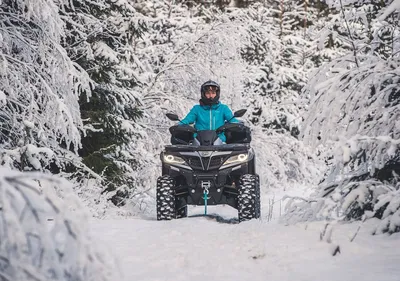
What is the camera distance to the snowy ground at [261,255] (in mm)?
3605

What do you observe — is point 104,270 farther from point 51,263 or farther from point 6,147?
point 6,147

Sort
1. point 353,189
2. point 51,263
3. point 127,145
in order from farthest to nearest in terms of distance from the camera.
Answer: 1. point 127,145
2. point 353,189
3. point 51,263

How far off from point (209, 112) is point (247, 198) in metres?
2.02

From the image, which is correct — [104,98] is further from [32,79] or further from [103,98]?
[32,79]

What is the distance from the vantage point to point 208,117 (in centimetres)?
888

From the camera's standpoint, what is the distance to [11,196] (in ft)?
6.66

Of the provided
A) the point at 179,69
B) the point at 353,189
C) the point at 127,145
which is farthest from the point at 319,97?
the point at 179,69

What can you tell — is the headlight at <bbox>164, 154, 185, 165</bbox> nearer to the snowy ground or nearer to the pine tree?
the pine tree

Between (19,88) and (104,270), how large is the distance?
196 inches

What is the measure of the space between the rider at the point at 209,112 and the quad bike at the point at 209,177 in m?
0.87

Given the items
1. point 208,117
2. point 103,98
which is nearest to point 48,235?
point 208,117

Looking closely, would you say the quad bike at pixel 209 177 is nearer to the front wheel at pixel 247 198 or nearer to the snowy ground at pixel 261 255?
the front wheel at pixel 247 198

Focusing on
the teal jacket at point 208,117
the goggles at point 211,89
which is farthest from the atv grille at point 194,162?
the goggles at point 211,89

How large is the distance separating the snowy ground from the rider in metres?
3.48
